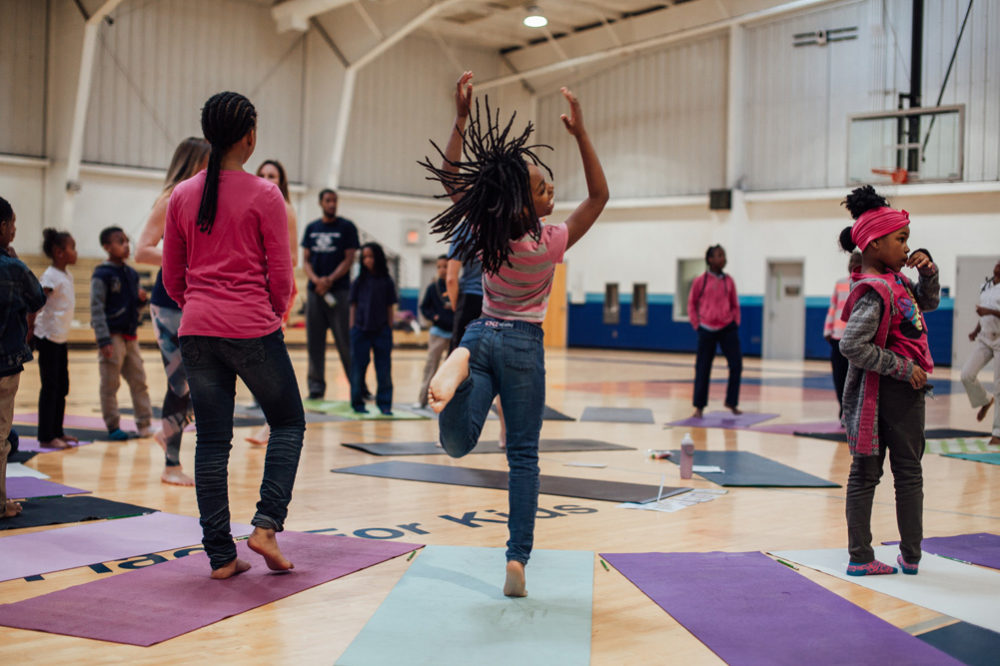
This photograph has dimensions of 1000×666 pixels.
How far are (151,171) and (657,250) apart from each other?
1112cm

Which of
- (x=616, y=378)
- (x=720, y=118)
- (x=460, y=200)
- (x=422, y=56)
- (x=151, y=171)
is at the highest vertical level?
(x=422, y=56)

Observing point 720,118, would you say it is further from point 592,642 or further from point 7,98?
point 592,642

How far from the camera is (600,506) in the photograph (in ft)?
15.4

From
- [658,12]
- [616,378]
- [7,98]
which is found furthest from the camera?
[658,12]

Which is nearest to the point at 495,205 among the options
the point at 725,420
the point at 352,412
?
the point at 352,412

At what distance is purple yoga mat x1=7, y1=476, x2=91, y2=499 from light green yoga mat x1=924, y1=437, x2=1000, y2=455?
5565mm

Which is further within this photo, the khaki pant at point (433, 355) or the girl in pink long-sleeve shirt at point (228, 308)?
the khaki pant at point (433, 355)

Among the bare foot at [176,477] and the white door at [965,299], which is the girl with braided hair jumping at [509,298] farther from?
the white door at [965,299]

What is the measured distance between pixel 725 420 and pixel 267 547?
243 inches

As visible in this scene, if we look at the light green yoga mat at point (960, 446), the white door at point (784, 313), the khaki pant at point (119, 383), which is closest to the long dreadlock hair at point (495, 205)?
the khaki pant at point (119, 383)

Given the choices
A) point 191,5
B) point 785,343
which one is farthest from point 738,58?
point 191,5

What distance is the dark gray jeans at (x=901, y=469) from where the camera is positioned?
3.53 m

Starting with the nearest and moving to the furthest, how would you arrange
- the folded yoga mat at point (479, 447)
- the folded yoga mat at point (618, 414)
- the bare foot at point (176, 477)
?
1. the bare foot at point (176, 477)
2. the folded yoga mat at point (479, 447)
3. the folded yoga mat at point (618, 414)

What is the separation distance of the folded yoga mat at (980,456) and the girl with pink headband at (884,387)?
3.34 meters
